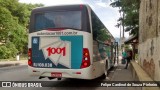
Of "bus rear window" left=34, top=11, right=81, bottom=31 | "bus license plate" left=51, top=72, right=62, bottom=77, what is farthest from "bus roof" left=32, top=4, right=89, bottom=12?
"bus license plate" left=51, top=72, right=62, bottom=77

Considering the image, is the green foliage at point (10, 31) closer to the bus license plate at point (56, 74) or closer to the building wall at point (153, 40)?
the bus license plate at point (56, 74)

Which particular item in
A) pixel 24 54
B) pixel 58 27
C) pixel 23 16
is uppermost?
pixel 23 16

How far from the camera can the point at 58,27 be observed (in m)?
10.7

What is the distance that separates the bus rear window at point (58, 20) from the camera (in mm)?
10500

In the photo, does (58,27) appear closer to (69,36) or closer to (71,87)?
(69,36)

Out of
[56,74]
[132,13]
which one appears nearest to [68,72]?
[56,74]

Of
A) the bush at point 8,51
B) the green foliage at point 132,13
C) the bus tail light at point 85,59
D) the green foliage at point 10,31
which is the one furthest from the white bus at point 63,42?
the bush at point 8,51

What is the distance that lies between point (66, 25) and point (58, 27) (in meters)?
0.33

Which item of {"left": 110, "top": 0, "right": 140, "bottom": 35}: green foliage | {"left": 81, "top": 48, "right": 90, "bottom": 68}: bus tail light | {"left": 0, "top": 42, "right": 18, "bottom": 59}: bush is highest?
{"left": 110, "top": 0, "right": 140, "bottom": 35}: green foliage

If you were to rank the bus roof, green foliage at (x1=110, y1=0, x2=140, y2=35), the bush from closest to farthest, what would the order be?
1. the bus roof
2. green foliage at (x1=110, y1=0, x2=140, y2=35)
3. the bush

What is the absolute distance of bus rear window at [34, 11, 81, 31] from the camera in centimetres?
A: 1050

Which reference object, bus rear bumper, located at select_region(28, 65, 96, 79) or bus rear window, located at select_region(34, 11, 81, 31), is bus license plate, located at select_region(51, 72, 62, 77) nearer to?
bus rear bumper, located at select_region(28, 65, 96, 79)

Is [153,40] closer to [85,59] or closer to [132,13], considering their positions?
[85,59]

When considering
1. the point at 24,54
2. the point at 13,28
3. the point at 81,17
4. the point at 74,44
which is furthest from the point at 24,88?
the point at 24,54
